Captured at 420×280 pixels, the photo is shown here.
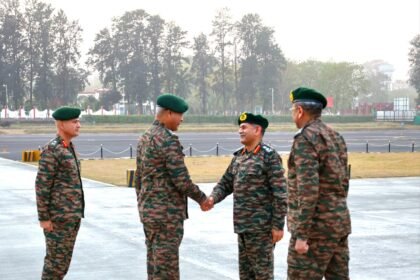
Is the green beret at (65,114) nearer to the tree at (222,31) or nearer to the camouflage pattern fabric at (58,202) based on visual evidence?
the camouflage pattern fabric at (58,202)

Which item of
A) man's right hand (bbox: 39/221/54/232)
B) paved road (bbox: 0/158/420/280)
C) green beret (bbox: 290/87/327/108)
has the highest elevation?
green beret (bbox: 290/87/327/108)

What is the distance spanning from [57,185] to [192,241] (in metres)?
4.90

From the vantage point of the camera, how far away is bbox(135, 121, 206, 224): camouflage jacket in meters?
7.07

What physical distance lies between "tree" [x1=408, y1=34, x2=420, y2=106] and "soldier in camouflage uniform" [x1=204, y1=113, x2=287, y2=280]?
122 meters

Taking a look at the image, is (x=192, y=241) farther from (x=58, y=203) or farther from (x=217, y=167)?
(x=217, y=167)

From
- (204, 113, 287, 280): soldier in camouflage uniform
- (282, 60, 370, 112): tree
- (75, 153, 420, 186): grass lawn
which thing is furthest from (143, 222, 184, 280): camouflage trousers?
(282, 60, 370, 112): tree

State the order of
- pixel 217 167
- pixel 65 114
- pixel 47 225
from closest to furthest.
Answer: pixel 47 225 < pixel 65 114 < pixel 217 167

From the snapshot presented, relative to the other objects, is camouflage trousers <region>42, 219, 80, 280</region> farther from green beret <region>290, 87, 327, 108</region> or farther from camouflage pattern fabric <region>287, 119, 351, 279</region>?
green beret <region>290, 87, 327, 108</region>

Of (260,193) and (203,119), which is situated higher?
(260,193)

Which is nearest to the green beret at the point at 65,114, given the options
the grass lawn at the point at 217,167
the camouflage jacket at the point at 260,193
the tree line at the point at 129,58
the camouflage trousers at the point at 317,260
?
the camouflage jacket at the point at 260,193

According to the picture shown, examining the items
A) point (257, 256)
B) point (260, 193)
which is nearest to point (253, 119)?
point (260, 193)

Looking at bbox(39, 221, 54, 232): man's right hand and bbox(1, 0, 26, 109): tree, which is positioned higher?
bbox(1, 0, 26, 109): tree

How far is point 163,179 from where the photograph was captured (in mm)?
7133

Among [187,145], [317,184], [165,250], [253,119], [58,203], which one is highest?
[253,119]
